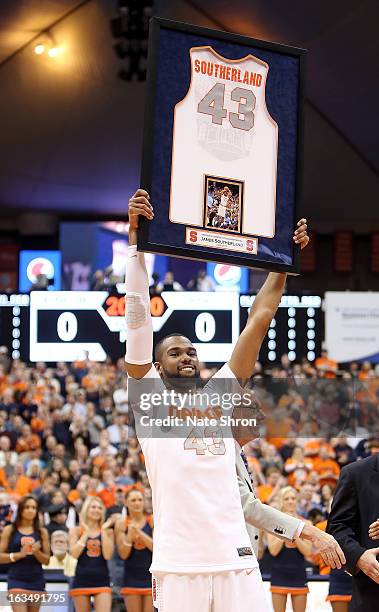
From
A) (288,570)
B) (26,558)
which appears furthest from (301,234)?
(288,570)

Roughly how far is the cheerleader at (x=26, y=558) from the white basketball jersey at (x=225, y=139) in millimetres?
5363

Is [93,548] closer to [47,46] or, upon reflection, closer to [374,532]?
[374,532]

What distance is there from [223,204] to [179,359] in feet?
1.78

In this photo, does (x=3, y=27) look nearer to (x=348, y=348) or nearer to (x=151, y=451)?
(x=348, y=348)

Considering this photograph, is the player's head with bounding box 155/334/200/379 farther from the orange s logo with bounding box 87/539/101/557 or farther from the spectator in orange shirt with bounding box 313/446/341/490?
the spectator in orange shirt with bounding box 313/446/341/490

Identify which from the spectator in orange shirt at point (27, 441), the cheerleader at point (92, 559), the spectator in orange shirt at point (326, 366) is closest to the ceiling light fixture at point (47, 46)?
the spectator in orange shirt at point (326, 366)

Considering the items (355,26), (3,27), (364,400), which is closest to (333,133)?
(355,26)

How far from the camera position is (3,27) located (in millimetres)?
18875

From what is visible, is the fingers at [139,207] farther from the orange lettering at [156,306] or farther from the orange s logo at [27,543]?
the orange lettering at [156,306]

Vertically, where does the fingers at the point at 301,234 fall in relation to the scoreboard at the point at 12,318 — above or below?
below

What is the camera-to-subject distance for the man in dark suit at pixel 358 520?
392 centimetres

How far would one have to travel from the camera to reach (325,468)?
1091cm

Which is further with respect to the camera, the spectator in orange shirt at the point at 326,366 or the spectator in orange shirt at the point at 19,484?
the spectator in orange shirt at the point at 326,366

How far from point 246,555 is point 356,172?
18.5 m
